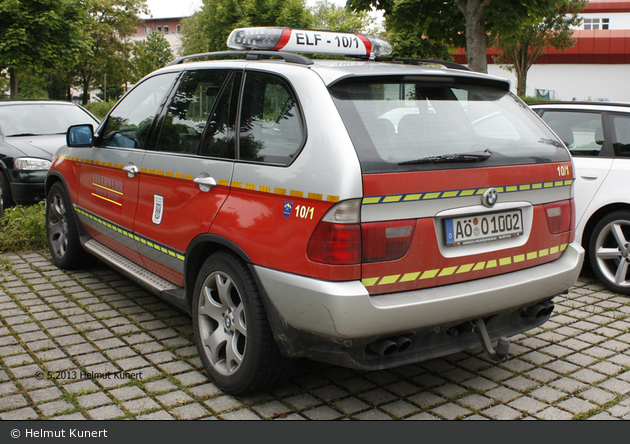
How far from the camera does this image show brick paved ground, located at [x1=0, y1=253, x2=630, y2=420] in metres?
3.25

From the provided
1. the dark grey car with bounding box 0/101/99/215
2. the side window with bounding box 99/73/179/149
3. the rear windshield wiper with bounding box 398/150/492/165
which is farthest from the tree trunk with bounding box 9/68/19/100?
the rear windshield wiper with bounding box 398/150/492/165

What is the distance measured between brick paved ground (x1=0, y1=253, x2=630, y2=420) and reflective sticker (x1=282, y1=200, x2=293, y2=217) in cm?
108

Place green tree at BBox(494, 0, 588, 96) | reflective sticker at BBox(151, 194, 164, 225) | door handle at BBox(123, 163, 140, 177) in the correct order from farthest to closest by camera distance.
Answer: green tree at BBox(494, 0, 588, 96)
door handle at BBox(123, 163, 140, 177)
reflective sticker at BBox(151, 194, 164, 225)

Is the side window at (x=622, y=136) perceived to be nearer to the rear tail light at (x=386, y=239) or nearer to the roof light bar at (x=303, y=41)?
the roof light bar at (x=303, y=41)

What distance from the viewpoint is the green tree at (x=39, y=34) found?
56.5 ft

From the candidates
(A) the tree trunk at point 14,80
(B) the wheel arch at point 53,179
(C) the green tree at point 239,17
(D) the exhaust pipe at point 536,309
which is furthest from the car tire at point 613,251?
(C) the green tree at point 239,17

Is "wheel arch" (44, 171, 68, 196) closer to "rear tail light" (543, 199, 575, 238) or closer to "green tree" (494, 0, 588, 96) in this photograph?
"rear tail light" (543, 199, 575, 238)

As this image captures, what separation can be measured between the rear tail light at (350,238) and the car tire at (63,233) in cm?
347

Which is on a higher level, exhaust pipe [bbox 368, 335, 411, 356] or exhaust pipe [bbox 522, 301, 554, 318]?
exhaust pipe [bbox 368, 335, 411, 356]

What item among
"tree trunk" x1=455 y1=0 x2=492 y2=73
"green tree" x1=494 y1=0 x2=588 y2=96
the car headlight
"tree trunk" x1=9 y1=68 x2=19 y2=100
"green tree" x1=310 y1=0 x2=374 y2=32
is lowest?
the car headlight

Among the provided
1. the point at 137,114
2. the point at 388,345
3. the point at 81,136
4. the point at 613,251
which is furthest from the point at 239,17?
the point at 388,345

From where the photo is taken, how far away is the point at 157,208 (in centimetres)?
398

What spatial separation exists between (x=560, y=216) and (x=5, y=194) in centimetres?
743

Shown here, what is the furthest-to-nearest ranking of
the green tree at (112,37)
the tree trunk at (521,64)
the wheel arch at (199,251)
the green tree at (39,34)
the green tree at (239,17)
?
1. the green tree at (112,37)
2. the green tree at (239,17)
3. the tree trunk at (521,64)
4. the green tree at (39,34)
5. the wheel arch at (199,251)
